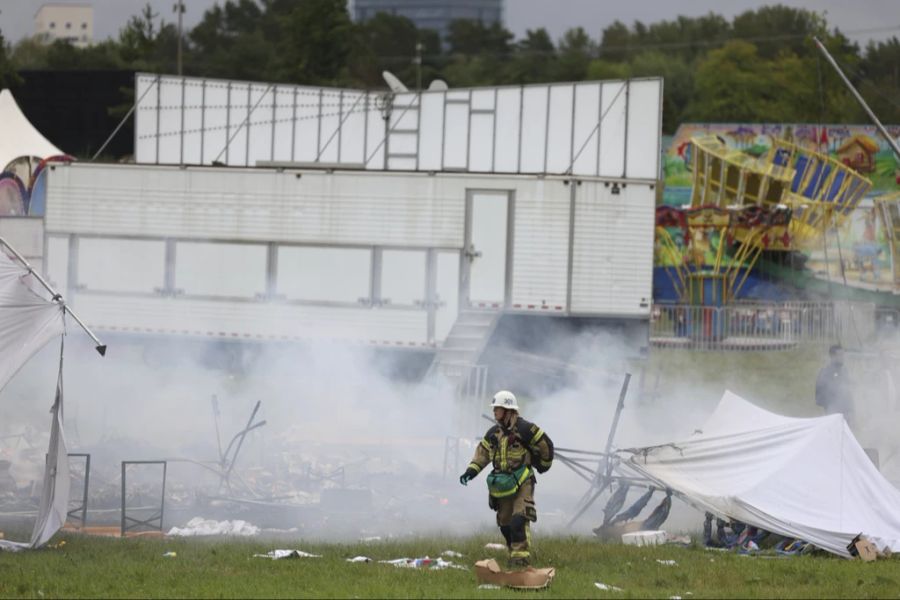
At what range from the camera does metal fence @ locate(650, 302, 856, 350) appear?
1139 inches

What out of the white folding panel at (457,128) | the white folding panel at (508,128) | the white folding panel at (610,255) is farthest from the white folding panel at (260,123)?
the white folding panel at (610,255)

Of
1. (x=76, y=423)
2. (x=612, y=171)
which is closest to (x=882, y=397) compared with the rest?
(x=612, y=171)

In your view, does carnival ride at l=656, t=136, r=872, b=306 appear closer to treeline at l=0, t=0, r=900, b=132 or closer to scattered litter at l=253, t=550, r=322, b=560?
treeline at l=0, t=0, r=900, b=132

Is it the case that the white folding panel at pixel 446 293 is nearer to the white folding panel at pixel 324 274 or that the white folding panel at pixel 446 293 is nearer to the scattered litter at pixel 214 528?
the white folding panel at pixel 324 274

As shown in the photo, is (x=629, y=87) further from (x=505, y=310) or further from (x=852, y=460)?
(x=852, y=460)

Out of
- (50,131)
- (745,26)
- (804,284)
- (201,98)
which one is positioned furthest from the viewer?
(745,26)

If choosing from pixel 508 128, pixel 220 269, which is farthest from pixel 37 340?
pixel 508 128

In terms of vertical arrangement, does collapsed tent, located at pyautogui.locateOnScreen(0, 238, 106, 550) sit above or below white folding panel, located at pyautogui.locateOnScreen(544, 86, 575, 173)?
below

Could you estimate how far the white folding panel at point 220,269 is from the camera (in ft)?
85.7

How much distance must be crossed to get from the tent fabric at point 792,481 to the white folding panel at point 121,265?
1472 centimetres

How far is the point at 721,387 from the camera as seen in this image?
2573 centimetres

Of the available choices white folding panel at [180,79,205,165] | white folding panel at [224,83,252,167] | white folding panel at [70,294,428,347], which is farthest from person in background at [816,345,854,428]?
white folding panel at [180,79,205,165]

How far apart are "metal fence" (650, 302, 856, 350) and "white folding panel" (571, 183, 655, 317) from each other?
12.8 ft

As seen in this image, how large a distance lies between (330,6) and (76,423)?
Result: 198 feet
